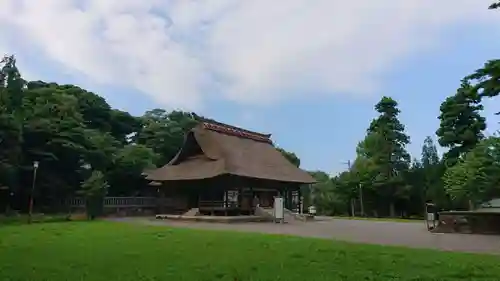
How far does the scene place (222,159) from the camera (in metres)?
23.9

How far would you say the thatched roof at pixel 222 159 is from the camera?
23906 millimetres

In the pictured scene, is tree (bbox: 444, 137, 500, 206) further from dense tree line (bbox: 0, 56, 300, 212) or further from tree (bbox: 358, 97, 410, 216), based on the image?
dense tree line (bbox: 0, 56, 300, 212)

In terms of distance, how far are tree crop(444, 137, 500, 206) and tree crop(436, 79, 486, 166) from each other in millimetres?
4635

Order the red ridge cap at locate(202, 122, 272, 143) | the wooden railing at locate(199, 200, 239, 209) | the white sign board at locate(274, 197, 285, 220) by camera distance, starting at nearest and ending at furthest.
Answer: the white sign board at locate(274, 197, 285, 220)
the wooden railing at locate(199, 200, 239, 209)
the red ridge cap at locate(202, 122, 272, 143)

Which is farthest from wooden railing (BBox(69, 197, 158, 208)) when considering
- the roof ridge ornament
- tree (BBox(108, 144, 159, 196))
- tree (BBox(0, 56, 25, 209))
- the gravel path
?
the gravel path

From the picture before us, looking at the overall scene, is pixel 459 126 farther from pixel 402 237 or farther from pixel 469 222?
pixel 402 237

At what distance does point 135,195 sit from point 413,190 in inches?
762

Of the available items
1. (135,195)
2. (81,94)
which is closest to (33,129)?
(135,195)

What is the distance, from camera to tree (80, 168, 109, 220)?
22062 millimetres

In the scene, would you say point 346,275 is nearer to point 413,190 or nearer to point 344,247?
point 344,247

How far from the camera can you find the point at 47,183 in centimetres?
2428

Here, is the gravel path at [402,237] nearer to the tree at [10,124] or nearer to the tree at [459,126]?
the tree at [10,124]

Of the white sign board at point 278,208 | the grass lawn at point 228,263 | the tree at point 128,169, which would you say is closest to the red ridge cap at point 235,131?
the tree at point 128,169

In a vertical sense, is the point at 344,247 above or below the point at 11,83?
below
